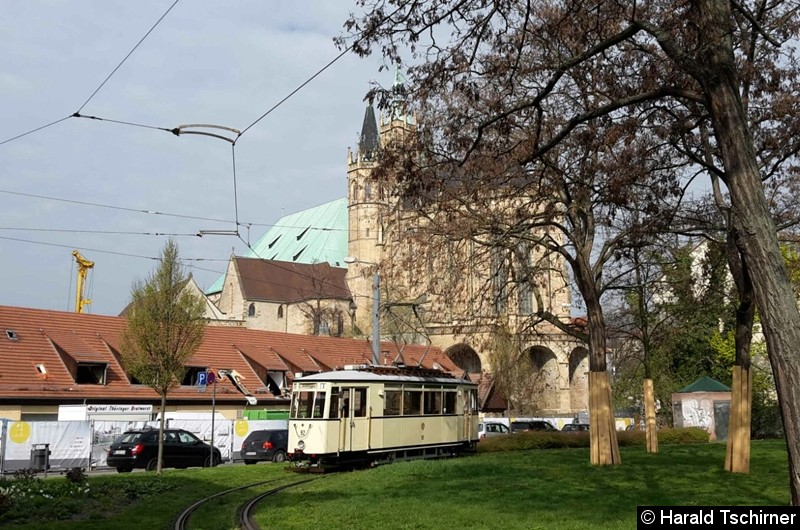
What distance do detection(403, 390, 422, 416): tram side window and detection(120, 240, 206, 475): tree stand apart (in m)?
6.21

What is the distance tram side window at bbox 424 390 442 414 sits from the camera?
2609cm

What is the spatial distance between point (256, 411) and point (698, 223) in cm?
2268

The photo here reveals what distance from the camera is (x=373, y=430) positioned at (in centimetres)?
2330

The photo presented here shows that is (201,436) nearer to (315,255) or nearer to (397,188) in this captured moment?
(397,188)

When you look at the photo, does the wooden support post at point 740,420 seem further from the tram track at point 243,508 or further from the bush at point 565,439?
the bush at point 565,439

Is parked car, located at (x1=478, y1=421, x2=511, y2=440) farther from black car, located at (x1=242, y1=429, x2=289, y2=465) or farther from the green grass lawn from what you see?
the green grass lawn

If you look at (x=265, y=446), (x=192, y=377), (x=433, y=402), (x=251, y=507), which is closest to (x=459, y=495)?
(x=251, y=507)

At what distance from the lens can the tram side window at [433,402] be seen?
26094 mm

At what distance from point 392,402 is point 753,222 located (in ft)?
55.2

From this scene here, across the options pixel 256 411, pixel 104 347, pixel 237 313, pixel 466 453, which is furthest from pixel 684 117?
pixel 237 313

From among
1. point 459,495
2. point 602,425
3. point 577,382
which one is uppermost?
point 577,382

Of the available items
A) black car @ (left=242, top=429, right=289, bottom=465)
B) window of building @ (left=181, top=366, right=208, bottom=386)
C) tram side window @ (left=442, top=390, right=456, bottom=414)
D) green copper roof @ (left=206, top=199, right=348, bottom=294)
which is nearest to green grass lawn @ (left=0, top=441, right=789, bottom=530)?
tram side window @ (left=442, top=390, right=456, bottom=414)

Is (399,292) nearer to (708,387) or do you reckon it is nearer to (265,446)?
(265,446)

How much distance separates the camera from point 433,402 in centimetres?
2652
